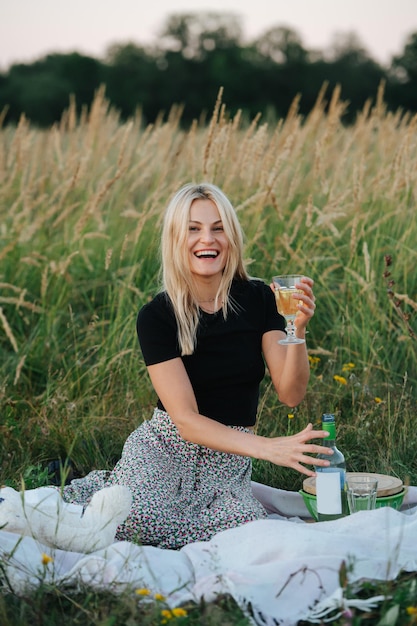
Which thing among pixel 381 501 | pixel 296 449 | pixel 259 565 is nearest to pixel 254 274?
pixel 381 501

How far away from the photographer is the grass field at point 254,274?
151 inches

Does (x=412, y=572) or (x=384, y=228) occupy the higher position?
(x=384, y=228)

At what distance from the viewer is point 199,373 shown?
3.24m

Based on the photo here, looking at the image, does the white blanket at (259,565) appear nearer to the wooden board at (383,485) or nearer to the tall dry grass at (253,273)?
the wooden board at (383,485)

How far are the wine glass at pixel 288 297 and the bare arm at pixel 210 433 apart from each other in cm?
34

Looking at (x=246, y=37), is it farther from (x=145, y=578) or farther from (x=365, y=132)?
(x=145, y=578)

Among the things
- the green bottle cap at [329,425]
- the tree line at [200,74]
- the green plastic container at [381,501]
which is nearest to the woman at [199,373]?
the green plastic container at [381,501]

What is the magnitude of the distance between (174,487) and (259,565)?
0.75 metres

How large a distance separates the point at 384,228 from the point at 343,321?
89 cm

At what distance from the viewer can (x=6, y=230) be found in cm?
523

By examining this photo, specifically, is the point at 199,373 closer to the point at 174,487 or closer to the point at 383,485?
the point at 174,487

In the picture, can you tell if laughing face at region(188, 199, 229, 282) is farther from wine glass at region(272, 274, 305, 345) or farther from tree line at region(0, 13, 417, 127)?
tree line at region(0, 13, 417, 127)

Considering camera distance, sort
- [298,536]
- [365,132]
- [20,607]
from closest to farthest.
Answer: [20,607] → [298,536] → [365,132]

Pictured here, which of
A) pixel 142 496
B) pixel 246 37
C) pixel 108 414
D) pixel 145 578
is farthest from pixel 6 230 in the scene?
pixel 246 37
